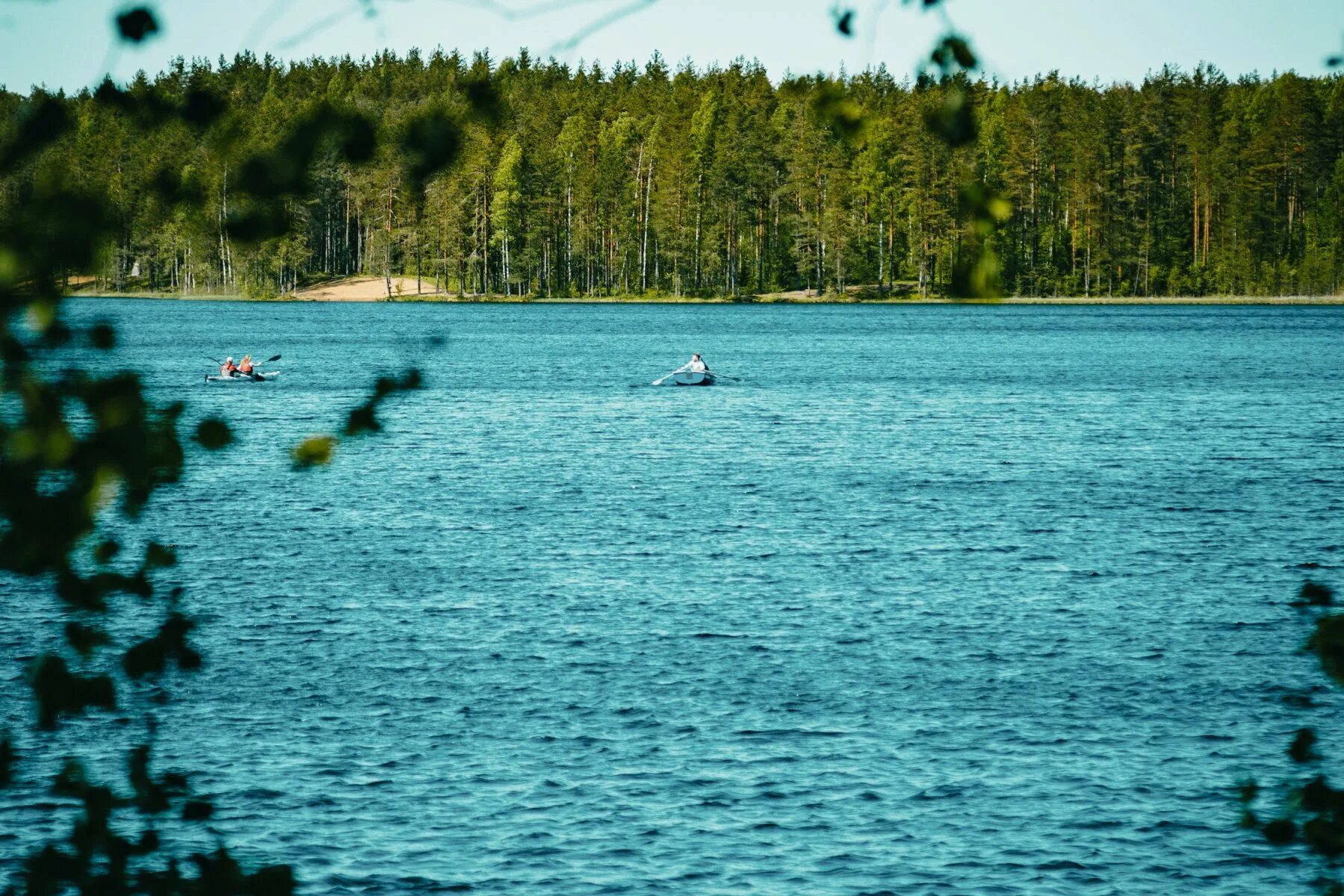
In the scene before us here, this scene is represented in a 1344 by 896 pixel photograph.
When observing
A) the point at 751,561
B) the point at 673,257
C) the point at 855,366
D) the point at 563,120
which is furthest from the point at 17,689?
the point at 563,120

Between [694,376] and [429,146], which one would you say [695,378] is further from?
[429,146]

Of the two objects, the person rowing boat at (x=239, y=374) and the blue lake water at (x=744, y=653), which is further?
the person rowing boat at (x=239, y=374)

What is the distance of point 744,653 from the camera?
2095cm

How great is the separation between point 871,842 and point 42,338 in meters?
12.5

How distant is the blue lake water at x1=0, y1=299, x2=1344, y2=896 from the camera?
1458 centimetres

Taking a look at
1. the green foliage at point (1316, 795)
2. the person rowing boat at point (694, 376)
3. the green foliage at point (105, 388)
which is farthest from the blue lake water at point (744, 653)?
the person rowing boat at point (694, 376)

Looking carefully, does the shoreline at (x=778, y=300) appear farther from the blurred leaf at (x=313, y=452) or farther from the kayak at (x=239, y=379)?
the blurred leaf at (x=313, y=452)

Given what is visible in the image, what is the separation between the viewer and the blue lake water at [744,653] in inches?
574

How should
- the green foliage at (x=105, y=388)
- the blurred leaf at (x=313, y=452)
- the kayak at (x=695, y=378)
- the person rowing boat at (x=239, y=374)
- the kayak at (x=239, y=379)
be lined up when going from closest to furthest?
the green foliage at (x=105, y=388), the blurred leaf at (x=313, y=452), the person rowing boat at (x=239, y=374), the kayak at (x=239, y=379), the kayak at (x=695, y=378)

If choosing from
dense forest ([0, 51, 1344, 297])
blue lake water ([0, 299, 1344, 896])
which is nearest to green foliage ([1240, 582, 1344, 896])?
blue lake water ([0, 299, 1344, 896])

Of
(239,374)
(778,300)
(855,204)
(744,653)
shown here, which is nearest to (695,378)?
(239,374)

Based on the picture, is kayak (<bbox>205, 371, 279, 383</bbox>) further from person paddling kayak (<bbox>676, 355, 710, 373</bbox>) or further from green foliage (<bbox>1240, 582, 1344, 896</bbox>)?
green foliage (<bbox>1240, 582, 1344, 896</bbox>)

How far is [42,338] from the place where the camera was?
3191mm

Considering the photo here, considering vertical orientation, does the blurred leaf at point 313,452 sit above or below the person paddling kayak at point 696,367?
above
